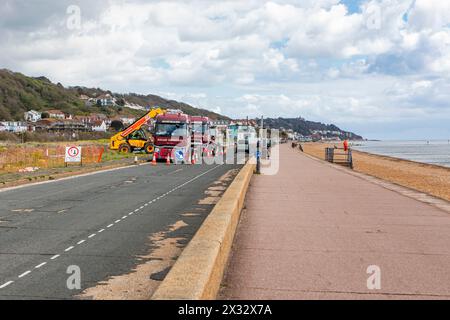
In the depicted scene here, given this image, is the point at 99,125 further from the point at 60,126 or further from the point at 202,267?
the point at 202,267

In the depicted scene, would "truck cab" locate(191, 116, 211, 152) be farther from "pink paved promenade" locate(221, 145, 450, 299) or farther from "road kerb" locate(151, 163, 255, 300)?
"road kerb" locate(151, 163, 255, 300)

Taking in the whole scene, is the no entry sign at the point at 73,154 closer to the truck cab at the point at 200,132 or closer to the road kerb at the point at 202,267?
the truck cab at the point at 200,132

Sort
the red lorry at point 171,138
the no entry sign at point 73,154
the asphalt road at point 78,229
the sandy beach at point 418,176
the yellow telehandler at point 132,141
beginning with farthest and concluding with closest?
the yellow telehandler at point 132,141, the red lorry at point 171,138, the no entry sign at point 73,154, the sandy beach at point 418,176, the asphalt road at point 78,229

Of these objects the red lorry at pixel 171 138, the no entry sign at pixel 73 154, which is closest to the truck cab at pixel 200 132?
the red lorry at pixel 171 138

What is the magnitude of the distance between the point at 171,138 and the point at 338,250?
34.5 meters

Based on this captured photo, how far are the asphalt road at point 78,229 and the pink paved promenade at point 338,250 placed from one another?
67.6 inches

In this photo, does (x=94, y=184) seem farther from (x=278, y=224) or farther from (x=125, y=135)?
(x=125, y=135)

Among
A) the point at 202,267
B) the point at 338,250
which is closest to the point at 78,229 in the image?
the point at 338,250

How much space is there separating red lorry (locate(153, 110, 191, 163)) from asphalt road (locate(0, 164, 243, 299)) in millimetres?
20506

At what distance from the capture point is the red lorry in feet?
142

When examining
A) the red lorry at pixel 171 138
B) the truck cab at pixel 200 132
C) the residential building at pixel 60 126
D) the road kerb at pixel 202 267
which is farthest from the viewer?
the residential building at pixel 60 126

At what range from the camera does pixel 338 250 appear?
9.31m

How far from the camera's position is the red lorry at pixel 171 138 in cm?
4325
